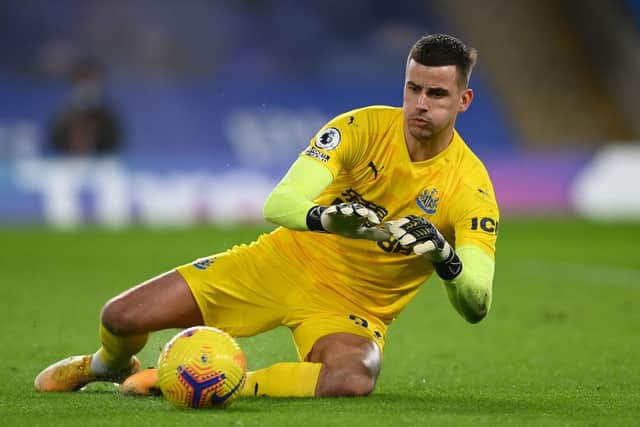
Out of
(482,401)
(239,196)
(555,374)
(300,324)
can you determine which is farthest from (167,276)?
(239,196)

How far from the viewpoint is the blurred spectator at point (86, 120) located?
814 inches

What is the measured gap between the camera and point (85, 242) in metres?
16.5

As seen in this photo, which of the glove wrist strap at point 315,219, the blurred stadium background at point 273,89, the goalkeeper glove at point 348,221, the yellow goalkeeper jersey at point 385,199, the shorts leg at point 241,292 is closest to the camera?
the goalkeeper glove at point 348,221

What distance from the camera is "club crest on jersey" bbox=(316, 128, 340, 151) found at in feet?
19.6

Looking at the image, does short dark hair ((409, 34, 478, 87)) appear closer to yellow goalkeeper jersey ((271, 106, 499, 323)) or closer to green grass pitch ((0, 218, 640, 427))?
yellow goalkeeper jersey ((271, 106, 499, 323))

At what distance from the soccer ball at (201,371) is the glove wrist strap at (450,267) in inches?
38.7

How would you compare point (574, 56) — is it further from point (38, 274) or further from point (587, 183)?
point (38, 274)

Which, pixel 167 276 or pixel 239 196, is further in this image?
pixel 239 196

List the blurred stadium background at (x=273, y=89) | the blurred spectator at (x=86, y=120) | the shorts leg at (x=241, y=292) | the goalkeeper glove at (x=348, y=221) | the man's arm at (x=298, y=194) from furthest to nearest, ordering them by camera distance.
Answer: the blurred spectator at (x=86, y=120)
the blurred stadium background at (x=273, y=89)
the shorts leg at (x=241, y=292)
the man's arm at (x=298, y=194)
the goalkeeper glove at (x=348, y=221)

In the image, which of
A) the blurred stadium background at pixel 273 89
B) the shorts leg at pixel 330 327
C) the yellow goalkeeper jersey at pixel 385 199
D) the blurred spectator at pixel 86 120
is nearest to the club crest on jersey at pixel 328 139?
the yellow goalkeeper jersey at pixel 385 199

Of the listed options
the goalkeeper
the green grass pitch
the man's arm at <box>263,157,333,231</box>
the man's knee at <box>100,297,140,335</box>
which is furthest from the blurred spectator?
the man's arm at <box>263,157,333,231</box>

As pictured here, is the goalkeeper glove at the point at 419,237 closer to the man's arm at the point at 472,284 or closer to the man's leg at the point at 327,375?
the man's arm at the point at 472,284

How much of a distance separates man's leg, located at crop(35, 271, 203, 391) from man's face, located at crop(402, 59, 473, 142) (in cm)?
142

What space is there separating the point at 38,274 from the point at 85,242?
12.8 feet
